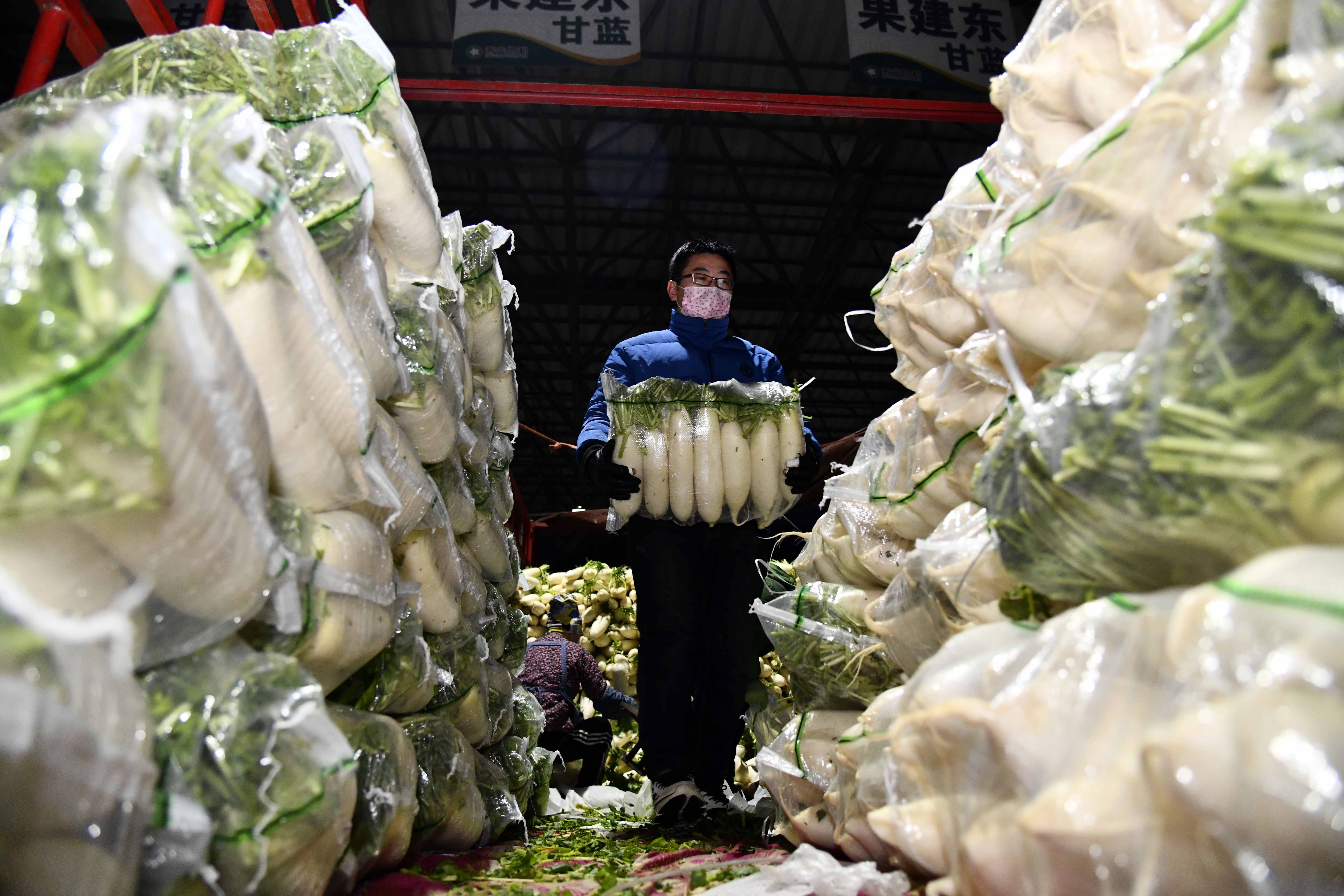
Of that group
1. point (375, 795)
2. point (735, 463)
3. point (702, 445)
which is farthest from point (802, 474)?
point (375, 795)

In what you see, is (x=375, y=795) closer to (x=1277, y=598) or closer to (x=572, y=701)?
(x=1277, y=598)

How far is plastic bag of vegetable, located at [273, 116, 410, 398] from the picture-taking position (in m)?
1.44

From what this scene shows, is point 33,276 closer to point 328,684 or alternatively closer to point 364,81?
point 328,684

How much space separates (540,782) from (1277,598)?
3.31 m

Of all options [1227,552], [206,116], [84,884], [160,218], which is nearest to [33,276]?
[160,218]

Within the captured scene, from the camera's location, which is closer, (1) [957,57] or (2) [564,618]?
(2) [564,618]

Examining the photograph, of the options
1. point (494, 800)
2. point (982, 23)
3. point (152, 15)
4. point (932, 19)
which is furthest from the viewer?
point (982, 23)

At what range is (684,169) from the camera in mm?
9812

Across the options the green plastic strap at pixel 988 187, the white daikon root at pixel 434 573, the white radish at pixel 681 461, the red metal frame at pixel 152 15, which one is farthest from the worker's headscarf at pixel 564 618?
the green plastic strap at pixel 988 187

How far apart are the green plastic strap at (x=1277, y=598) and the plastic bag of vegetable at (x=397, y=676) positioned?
4.42 feet

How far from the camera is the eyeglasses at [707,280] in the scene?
10.9 ft

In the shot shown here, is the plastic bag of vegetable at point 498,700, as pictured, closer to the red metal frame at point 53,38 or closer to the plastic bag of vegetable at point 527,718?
the plastic bag of vegetable at point 527,718

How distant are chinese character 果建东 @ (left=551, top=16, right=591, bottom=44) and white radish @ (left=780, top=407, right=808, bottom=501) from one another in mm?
3612

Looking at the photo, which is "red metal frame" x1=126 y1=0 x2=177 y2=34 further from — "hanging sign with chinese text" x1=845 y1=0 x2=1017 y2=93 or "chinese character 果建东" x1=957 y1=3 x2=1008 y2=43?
"chinese character 果建东" x1=957 y1=3 x2=1008 y2=43
